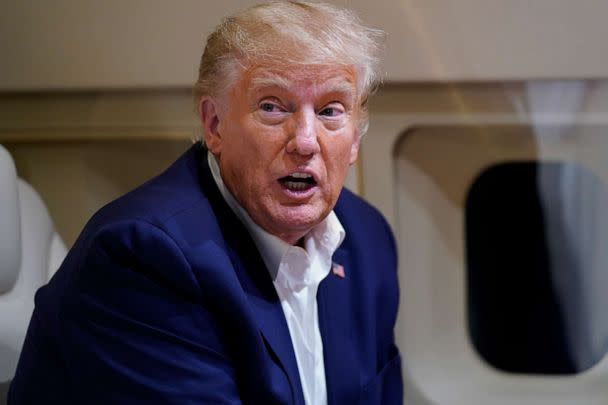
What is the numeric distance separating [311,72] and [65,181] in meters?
1.04

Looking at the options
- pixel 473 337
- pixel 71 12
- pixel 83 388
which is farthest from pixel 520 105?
pixel 83 388

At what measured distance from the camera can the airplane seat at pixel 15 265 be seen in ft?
5.74

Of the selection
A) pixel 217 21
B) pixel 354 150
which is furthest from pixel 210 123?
pixel 217 21

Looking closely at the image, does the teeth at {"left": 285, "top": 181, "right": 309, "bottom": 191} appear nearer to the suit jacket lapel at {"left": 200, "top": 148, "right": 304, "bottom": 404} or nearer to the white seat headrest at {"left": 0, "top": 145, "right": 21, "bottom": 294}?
the suit jacket lapel at {"left": 200, "top": 148, "right": 304, "bottom": 404}

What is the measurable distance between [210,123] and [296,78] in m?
0.16

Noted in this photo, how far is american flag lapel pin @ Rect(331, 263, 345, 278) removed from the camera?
1657 mm

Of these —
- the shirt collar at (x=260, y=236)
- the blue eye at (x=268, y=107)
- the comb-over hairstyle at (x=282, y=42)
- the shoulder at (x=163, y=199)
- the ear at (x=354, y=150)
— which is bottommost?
the shirt collar at (x=260, y=236)

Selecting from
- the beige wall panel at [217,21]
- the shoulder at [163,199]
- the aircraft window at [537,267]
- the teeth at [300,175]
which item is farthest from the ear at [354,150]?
the aircraft window at [537,267]

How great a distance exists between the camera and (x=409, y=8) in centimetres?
201

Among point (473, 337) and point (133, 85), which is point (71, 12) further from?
point (473, 337)

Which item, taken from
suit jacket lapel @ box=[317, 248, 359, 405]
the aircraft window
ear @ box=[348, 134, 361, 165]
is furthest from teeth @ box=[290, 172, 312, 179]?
the aircraft window

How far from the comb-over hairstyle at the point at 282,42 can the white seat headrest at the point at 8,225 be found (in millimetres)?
452

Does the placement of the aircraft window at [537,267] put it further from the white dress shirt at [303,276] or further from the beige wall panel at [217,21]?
the white dress shirt at [303,276]

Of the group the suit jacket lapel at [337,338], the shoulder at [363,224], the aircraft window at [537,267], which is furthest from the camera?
the aircraft window at [537,267]
